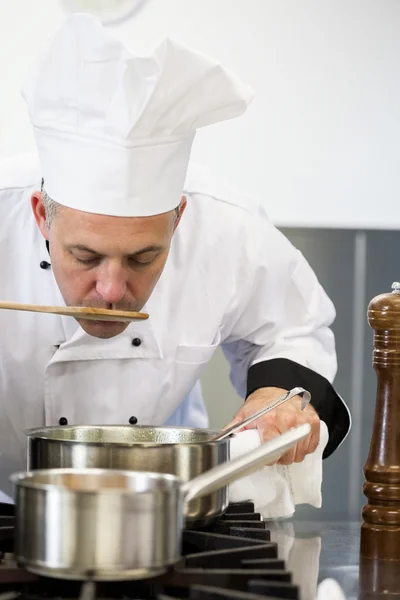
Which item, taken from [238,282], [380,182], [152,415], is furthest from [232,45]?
[152,415]

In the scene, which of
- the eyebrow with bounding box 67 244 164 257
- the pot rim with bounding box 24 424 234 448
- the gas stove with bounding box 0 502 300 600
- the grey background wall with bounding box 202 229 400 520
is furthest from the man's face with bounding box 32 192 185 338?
the grey background wall with bounding box 202 229 400 520

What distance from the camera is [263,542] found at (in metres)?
0.87

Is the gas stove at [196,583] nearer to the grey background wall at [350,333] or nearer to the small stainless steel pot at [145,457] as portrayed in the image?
the small stainless steel pot at [145,457]

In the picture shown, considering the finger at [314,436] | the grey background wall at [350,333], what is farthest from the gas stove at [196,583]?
the grey background wall at [350,333]

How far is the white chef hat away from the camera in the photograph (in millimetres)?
1135

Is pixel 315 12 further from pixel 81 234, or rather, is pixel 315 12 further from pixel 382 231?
pixel 81 234

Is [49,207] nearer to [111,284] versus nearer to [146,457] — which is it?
[111,284]

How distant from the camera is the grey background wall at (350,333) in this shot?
106 inches

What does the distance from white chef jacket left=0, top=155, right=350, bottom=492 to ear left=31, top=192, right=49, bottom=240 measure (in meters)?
0.13

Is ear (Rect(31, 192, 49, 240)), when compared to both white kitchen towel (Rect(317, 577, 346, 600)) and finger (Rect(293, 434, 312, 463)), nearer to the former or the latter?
finger (Rect(293, 434, 312, 463))

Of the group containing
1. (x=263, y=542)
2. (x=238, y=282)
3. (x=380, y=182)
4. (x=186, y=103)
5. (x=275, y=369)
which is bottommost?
(x=263, y=542)

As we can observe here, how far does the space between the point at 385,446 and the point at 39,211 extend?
67 centimetres

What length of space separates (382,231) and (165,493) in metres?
2.15

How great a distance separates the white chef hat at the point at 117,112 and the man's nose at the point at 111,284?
0.08 m
